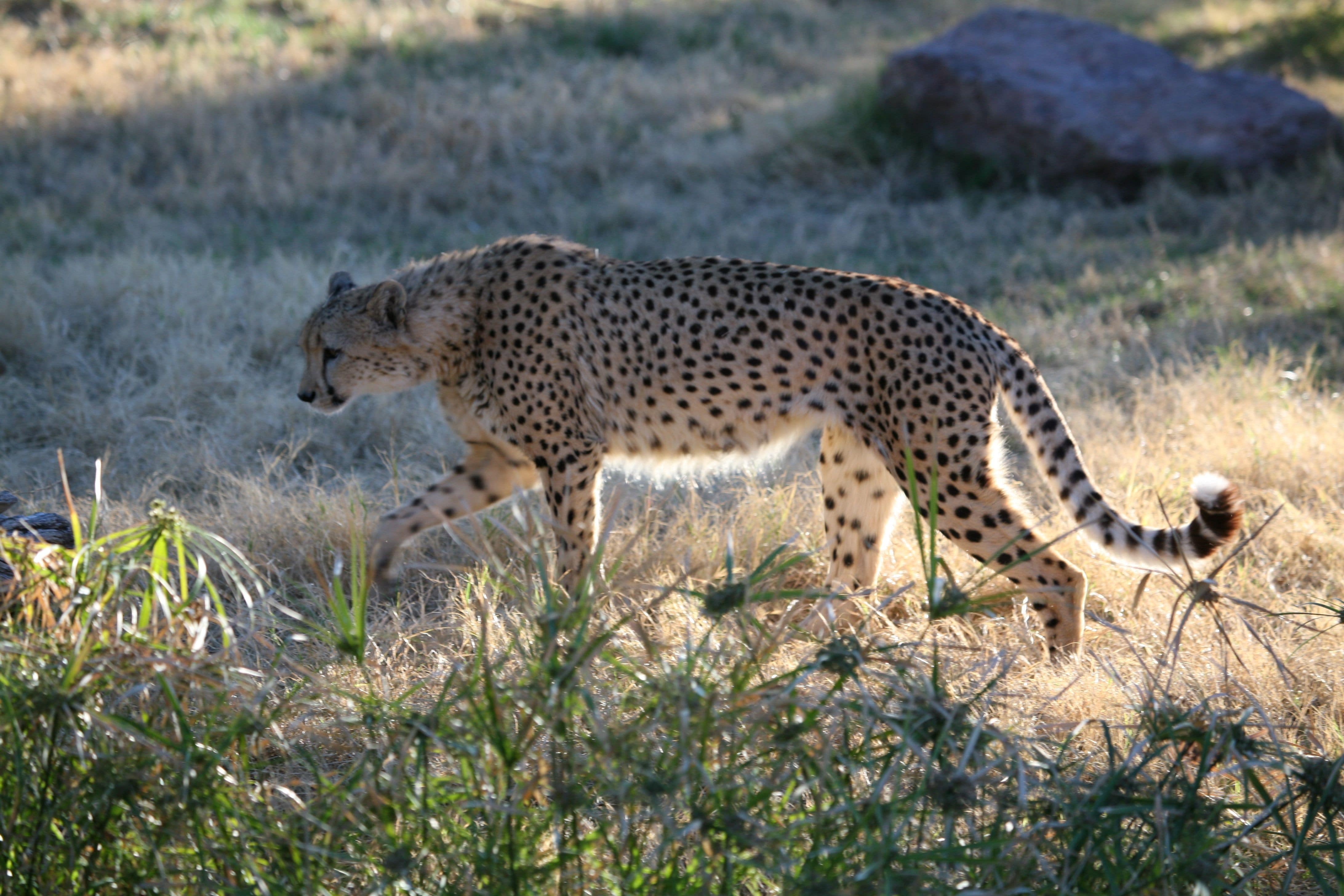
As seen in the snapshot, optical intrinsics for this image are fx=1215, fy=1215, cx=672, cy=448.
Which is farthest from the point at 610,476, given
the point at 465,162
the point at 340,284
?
the point at 465,162

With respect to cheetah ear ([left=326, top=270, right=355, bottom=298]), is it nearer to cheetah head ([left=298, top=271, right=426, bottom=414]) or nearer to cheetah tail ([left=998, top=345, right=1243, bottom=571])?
cheetah head ([left=298, top=271, right=426, bottom=414])

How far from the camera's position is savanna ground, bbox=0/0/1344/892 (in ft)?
5.96

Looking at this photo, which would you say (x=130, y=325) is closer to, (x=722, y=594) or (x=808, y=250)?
(x=808, y=250)

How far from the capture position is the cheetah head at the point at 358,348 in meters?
3.36

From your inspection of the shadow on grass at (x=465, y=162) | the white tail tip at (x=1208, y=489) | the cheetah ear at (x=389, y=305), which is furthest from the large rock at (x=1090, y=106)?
the cheetah ear at (x=389, y=305)

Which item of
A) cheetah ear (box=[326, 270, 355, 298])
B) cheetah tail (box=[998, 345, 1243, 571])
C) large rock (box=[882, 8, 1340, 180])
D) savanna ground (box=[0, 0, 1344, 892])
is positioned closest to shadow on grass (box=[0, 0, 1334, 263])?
savanna ground (box=[0, 0, 1344, 892])

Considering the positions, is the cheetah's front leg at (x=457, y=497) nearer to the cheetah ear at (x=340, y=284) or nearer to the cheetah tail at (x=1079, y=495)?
the cheetah ear at (x=340, y=284)

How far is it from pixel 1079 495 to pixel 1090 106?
5.74m

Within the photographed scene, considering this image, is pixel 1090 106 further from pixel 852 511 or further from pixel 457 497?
pixel 457 497

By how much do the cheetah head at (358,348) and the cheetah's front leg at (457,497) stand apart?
29 cm

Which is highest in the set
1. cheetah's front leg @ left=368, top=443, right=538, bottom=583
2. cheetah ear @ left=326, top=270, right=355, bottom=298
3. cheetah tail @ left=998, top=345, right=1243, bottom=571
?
cheetah ear @ left=326, top=270, right=355, bottom=298

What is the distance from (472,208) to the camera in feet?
24.9

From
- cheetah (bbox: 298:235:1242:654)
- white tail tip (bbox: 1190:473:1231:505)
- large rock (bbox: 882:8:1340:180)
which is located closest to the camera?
white tail tip (bbox: 1190:473:1231:505)

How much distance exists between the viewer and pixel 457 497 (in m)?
3.35
